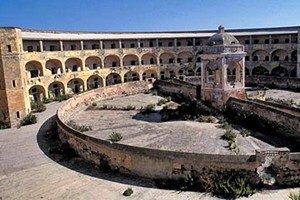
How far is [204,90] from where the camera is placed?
91.2 ft

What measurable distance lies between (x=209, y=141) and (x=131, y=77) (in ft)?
108

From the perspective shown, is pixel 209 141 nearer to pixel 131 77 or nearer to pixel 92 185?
pixel 92 185

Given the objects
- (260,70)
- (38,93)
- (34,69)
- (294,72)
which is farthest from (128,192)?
(260,70)

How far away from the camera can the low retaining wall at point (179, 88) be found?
3182 centimetres

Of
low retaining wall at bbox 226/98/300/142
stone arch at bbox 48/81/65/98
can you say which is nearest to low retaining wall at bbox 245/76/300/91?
low retaining wall at bbox 226/98/300/142

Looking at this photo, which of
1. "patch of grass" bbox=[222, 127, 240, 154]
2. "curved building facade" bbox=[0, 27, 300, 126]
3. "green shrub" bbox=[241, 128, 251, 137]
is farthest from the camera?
"curved building facade" bbox=[0, 27, 300, 126]

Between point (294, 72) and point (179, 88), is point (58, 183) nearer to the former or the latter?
point (179, 88)

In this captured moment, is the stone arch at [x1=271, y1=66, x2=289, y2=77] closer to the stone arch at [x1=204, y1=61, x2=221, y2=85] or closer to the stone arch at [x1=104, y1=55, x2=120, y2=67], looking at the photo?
the stone arch at [x1=204, y1=61, x2=221, y2=85]

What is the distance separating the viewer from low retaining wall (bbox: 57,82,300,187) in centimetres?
1459

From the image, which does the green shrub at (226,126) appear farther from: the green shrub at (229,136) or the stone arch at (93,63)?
the stone arch at (93,63)

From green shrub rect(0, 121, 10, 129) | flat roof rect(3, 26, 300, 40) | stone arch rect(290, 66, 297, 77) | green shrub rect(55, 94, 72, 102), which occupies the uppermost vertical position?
flat roof rect(3, 26, 300, 40)

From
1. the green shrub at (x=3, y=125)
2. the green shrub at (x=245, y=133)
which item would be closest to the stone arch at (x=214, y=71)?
the green shrub at (x=245, y=133)

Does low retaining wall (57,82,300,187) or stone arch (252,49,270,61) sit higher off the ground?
stone arch (252,49,270,61)

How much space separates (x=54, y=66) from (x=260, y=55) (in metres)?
30.4
